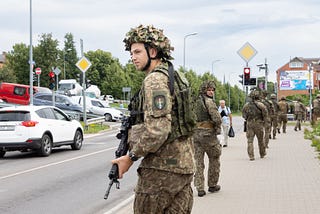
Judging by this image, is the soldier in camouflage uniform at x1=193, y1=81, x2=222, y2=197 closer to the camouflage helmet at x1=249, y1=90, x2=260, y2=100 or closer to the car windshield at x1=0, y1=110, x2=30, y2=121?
the camouflage helmet at x1=249, y1=90, x2=260, y2=100

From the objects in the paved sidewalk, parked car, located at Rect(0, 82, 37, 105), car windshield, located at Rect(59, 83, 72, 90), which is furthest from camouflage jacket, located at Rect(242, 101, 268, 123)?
car windshield, located at Rect(59, 83, 72, 90)

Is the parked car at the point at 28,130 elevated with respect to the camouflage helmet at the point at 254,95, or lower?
lower

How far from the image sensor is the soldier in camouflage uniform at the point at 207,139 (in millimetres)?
9172

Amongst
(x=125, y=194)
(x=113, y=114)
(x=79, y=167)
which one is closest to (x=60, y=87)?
(x=113, y=114)

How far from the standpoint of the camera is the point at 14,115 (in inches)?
663

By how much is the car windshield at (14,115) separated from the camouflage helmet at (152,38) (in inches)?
510

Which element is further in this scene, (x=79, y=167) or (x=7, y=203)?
(x=79, y=167)

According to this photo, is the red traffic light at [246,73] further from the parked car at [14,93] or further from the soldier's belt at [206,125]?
the parked car at [14,93]

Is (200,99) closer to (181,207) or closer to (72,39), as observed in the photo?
(181,207)

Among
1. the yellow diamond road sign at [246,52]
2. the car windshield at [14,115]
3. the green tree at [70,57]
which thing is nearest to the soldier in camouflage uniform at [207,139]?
the car windshield at [14,115]

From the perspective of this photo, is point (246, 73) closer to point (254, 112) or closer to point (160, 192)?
point (254, 112)

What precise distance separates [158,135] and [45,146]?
13469mm

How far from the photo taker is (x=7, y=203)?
909 cm

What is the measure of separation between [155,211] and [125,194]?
6.01 meters
